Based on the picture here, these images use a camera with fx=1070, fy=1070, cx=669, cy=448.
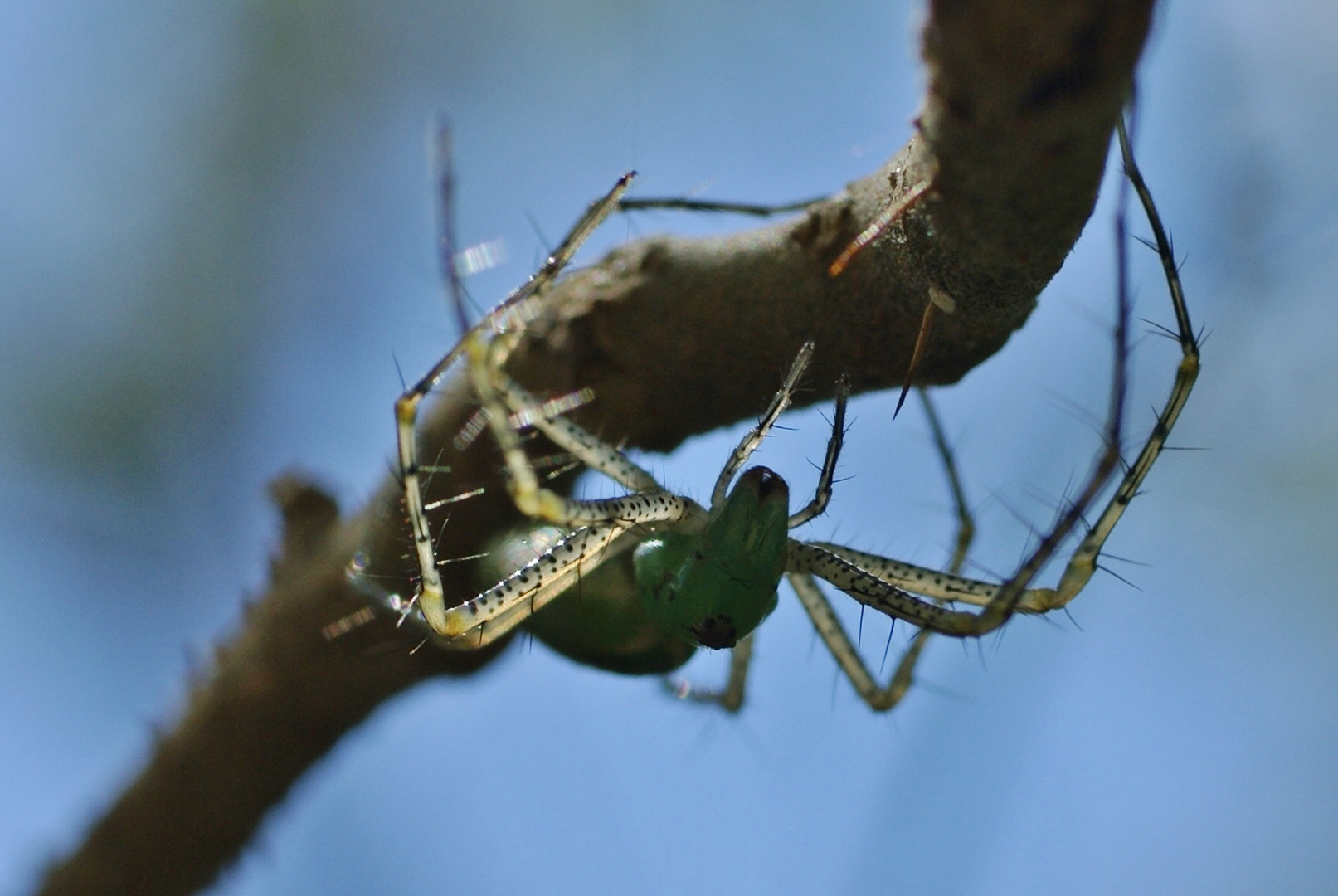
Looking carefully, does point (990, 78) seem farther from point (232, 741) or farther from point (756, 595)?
point (232, 741)

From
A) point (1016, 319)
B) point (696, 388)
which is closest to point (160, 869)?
point (696, 388)

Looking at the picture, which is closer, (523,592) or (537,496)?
(537,496)

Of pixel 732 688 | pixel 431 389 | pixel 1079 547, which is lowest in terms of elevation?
pixel 732 688

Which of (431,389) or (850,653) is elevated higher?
(431,389)

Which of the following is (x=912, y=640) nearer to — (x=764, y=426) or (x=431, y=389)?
(x=764, y=426)

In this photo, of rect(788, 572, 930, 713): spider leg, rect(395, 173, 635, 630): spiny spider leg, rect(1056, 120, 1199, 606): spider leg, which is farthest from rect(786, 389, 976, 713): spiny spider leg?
rect(395, 173, 635, 630): spiny spider leg

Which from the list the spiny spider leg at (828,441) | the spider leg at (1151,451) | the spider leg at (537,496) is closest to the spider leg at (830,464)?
the spiny spider leg at (828,441)

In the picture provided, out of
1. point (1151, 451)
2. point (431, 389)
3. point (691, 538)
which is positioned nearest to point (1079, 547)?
point (1151, 451)
